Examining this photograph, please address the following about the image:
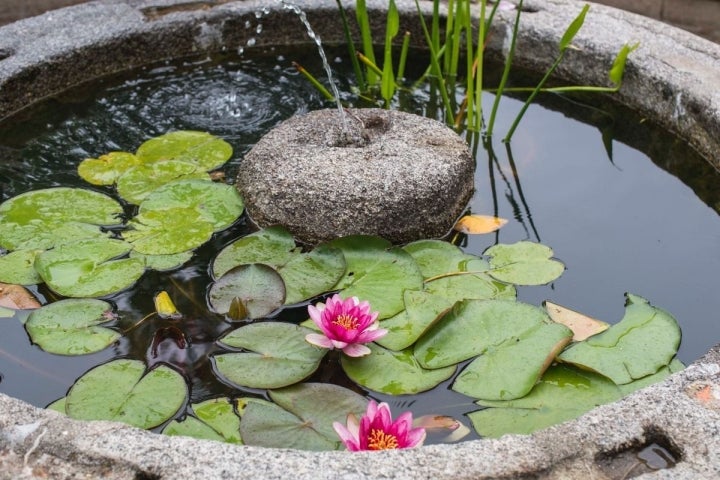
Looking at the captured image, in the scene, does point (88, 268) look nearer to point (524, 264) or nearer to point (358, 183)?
point (358, 183)

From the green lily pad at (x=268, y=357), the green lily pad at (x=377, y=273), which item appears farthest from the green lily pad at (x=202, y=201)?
the green lily pad at (x=268, y=357)

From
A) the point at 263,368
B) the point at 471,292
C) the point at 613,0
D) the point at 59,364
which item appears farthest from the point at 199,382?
the point at 613,0

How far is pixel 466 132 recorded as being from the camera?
108 inches

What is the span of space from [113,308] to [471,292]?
92 centimetres

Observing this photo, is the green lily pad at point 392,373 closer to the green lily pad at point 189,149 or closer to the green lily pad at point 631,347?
the green lily pad at point 631,347

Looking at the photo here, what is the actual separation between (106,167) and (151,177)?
17cm

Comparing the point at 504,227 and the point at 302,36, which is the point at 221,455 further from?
the point at 302,36

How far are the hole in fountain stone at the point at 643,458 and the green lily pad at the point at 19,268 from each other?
1488 millimetres

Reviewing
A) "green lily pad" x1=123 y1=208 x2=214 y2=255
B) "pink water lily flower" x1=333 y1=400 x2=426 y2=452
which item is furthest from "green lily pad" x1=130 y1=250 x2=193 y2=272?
"pink water lily flower" x1=333 y1=400 x2=426 y2=452

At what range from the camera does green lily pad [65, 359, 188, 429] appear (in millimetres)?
1562

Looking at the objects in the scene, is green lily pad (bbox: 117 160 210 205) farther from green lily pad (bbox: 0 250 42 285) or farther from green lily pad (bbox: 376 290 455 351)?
green lily pad (bbox: 376 290 455 351)

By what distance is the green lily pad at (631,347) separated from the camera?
167cm

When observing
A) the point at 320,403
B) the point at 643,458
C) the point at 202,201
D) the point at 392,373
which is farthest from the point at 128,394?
the point at 643,458

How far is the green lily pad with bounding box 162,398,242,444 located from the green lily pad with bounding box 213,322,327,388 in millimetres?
83
